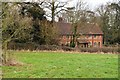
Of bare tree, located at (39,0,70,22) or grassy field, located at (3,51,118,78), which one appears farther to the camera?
bare tree, located at (39,0,70,22)

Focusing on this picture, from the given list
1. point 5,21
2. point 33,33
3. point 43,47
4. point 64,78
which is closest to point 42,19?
point 33,33

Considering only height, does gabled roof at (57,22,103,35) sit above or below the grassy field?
above

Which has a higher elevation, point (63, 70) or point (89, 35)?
point (63, 70)

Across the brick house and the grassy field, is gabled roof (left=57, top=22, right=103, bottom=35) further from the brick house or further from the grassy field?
the grassy field

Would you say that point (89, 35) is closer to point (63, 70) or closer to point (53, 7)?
point (53, 7)

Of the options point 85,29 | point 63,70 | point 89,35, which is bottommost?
point 89,35

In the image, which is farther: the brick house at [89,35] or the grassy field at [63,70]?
the brick house at [89,35]

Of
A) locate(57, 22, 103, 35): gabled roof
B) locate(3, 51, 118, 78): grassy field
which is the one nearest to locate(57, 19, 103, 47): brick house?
locate(57, 22, 103, 35): gabled roof

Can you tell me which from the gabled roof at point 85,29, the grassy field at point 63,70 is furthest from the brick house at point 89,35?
the grassy field at point 63,70

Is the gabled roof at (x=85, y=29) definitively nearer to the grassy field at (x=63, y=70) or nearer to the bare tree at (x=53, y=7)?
the bare tree at (x=53, y=7)

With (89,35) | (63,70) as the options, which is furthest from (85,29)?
(63,70)

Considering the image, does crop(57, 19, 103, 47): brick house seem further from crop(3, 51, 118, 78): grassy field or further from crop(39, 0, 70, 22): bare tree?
crop(3, 51, 118, 78): grassy field

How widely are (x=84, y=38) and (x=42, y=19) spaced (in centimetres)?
1555

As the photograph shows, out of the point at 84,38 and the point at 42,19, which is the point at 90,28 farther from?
the point at 42,19
